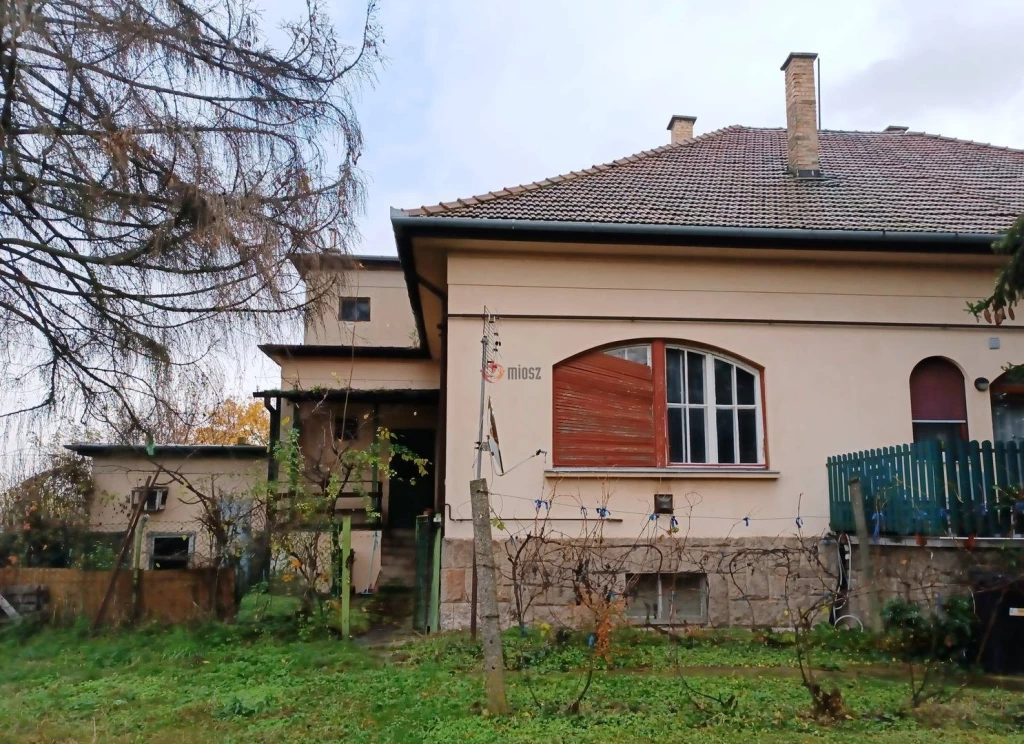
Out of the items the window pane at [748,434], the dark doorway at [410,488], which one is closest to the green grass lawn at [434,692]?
the window pane at [748,434]

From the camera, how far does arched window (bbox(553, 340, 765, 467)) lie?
33.0ft

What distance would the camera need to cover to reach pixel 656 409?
10.2 metres

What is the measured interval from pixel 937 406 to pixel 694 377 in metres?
3.08

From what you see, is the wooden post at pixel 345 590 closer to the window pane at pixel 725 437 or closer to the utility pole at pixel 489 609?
the utility pole at pixel 489 609

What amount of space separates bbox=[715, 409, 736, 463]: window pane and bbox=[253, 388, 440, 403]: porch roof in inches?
243

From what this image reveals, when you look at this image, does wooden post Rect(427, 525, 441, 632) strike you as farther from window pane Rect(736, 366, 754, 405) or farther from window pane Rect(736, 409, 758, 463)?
window pane Rect(736, 366, 754, 405)

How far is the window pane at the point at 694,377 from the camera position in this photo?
10383 mm

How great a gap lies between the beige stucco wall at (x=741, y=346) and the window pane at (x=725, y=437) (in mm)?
386

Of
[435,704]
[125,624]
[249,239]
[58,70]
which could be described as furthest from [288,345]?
[125,624]

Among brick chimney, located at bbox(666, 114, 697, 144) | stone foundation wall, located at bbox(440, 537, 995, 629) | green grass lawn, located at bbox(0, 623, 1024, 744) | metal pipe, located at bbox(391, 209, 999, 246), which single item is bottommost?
green grass lawn, located at bbox(0, 623, 1024, 744)

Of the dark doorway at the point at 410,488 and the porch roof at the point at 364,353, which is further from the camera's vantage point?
the dark doorway at the point at 410,488

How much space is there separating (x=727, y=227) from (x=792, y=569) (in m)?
4.02

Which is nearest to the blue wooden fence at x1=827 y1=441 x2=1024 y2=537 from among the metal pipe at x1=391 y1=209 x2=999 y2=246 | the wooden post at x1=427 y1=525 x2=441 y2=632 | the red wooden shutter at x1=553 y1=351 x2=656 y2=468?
the red wooden shutter at x1=553 y1=351 x2=656 y2=468

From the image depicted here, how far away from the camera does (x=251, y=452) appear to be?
15.7 metres
